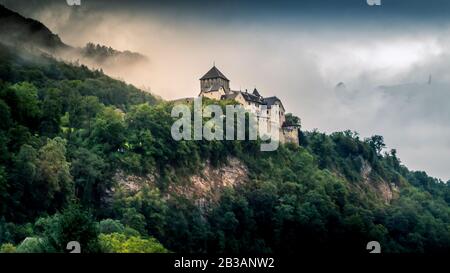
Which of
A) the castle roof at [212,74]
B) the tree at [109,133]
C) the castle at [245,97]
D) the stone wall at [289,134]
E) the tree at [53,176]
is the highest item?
the castle roof at [212,74]

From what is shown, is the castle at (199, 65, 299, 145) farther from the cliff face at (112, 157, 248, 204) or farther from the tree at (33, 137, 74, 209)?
the tree at (33, 137, 74, 209)

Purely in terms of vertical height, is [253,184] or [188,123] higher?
[188,123]

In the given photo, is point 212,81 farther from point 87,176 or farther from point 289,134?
point 87,176

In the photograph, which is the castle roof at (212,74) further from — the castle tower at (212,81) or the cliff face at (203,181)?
the cliff face at (203,181)

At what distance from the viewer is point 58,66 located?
3497 centimetres

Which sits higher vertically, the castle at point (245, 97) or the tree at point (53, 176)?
the castle at point (245, 97)

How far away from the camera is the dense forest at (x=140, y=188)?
2173cm

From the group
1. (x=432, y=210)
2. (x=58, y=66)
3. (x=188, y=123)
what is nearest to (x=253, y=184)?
(x=188, y=123)

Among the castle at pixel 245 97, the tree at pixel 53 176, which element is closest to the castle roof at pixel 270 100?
the castle at pixel 245 97

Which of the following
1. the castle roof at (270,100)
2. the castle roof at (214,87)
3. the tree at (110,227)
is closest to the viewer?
the tree at (110,227)

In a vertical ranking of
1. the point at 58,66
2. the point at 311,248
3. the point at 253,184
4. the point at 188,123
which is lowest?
the point at 311,248

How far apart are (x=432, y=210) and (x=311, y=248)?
1772 cm

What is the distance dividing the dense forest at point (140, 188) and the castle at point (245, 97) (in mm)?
1437
